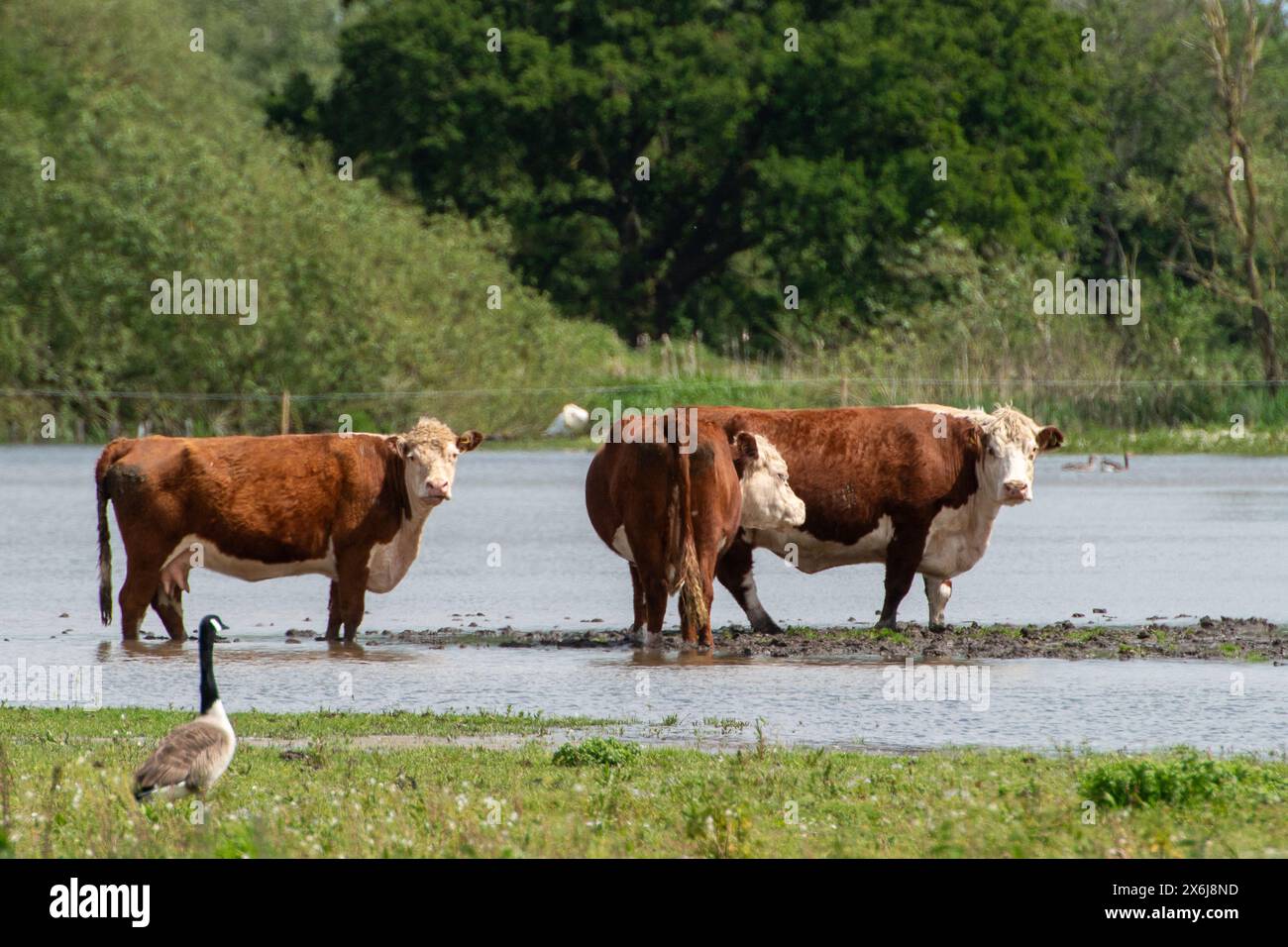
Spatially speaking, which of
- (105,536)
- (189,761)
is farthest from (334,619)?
(189,761)

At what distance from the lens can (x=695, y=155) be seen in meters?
56.1

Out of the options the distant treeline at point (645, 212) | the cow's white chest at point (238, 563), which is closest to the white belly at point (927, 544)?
the cow's white chest at point (238, 563)

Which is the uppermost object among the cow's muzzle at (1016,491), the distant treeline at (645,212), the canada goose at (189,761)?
the distant treeline at (645,212)

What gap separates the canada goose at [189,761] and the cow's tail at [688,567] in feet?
20.2

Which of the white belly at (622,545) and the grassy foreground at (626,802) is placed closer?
the grassy foreground at (626,802)

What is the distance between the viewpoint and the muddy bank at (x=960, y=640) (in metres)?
13.8

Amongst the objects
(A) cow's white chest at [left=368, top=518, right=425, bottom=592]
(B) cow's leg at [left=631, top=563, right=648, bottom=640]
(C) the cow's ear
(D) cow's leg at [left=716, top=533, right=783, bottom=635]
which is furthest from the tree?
(A) cow's white chest at [left=368, top=518, right=425, bottom=592]

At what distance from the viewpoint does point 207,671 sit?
873 centimetres

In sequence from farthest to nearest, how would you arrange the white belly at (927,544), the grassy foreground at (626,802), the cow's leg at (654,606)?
the white belly at (927,544) < the cow's leg at (654,606) < the grassy foreground at (626,802)

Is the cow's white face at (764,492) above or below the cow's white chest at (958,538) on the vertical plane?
above

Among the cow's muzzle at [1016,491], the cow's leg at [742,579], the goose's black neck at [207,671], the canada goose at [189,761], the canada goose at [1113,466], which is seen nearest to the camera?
the canada goose at [189,761]

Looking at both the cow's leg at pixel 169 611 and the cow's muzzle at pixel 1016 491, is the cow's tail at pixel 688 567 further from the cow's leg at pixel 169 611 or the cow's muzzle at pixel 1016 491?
the cow's leg at pixel 169 611

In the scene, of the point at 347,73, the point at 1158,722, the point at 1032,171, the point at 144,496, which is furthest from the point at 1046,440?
the point at 347,73
